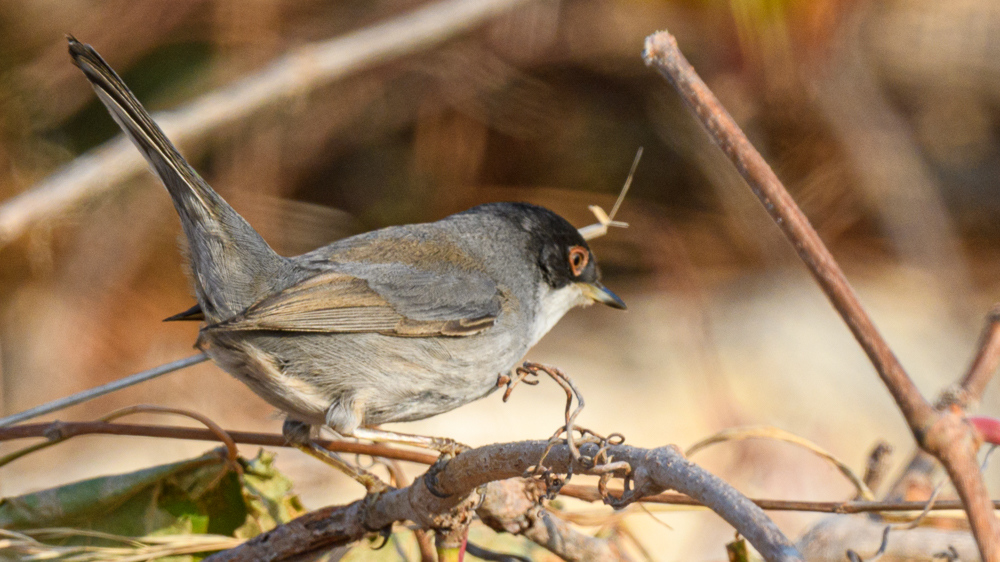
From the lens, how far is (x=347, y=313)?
8.94 ft

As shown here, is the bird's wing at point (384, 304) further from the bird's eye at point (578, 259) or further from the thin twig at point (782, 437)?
the thin twig at point (782, 437)

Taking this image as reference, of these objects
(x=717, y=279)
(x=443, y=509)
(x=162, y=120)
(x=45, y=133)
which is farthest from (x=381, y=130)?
(x=443, y=509)

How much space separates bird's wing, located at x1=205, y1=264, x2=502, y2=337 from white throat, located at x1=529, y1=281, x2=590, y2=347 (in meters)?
0.25

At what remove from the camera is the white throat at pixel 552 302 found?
10.4 ft

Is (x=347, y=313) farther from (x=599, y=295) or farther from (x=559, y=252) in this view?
(x=599, y=295)

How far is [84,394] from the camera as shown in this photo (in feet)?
6.99

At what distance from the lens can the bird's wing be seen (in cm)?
261

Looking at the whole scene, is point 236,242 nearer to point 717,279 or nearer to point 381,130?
point 381,130

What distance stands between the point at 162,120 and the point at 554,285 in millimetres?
2602

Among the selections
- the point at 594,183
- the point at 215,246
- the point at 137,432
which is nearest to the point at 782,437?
the point at 137,432

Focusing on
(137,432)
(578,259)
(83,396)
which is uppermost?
(578,259)

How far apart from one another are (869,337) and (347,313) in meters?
2.09

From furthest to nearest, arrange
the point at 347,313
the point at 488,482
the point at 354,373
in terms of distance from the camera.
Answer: the point at 347,313 < the point at 354,373 < the point at 488,482

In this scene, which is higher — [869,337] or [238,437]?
[238,437]
